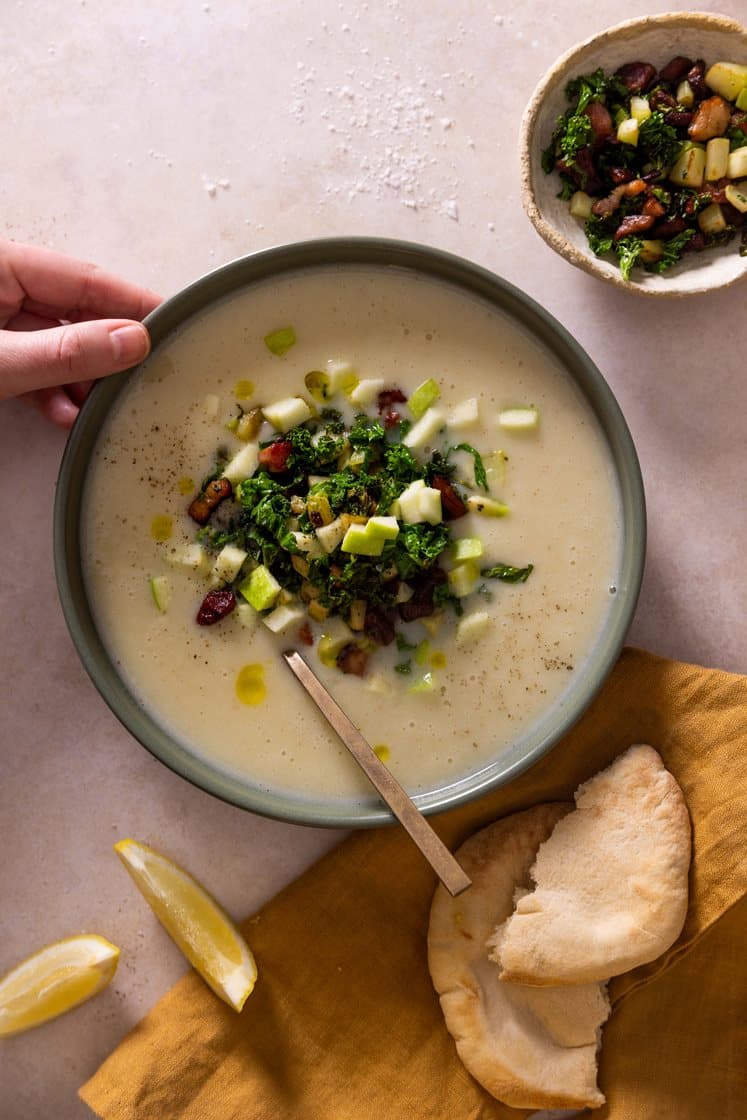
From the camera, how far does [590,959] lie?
289 centimetres

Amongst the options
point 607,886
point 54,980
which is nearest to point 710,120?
point 607,886

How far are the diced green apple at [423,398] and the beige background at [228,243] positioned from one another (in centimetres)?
57

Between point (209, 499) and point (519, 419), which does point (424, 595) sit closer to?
point (519, 419)

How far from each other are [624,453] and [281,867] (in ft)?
5.69

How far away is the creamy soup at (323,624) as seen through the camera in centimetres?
294

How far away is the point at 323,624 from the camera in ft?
9.69

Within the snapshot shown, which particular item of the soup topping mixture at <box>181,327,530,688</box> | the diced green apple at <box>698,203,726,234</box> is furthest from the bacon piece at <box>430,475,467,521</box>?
the diced green apple at <box>698,203,726,234</box>

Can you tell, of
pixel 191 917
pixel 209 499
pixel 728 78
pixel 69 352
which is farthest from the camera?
pixel 191 917

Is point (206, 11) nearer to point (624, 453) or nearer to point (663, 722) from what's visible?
point (624, 453)

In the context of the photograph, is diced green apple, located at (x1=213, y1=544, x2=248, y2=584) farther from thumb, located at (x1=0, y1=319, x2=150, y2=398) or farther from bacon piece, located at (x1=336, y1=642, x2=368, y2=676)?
thumb, located at (x1=0, y1=319, x2=150, y2=398)

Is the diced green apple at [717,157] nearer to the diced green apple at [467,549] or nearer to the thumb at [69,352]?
the diced green apple at [467,549]

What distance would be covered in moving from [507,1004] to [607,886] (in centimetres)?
51

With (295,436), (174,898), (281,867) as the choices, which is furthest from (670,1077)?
(295,436)

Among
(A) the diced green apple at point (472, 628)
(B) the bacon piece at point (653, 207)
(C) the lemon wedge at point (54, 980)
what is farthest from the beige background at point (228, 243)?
(A) the diced green apple at point (472, 628)
